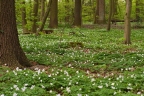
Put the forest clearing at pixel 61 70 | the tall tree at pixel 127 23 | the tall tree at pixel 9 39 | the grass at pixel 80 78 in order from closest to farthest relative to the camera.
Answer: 1. the grass at pixel 80 78
2. the forest clearing at pixel 61 70
3. the tall tree at pixel 9 39
4. the tall tree at pixel 127 23

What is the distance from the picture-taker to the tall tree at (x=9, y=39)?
9438mm

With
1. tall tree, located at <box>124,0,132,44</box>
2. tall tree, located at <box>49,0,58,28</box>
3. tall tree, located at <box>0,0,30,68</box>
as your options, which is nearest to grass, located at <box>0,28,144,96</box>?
tall tree, located at <box>0,0,30,68</box>

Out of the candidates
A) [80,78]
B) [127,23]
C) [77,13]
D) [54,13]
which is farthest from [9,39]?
[77,13]

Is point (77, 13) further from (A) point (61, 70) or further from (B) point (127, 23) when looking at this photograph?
(A) point (61, 70)

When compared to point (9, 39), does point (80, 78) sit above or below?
below

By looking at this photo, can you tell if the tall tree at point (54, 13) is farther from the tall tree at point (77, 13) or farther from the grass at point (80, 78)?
the grass at point (80, 78)

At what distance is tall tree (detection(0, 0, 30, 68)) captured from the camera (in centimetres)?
944

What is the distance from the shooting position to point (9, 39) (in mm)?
9578

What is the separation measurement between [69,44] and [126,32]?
416cm

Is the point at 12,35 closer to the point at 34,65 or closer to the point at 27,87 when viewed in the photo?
the point at 34,65

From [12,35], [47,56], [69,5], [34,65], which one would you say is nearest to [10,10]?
[12,35]

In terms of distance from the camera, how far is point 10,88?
643 cm

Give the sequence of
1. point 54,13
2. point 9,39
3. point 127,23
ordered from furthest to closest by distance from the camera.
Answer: point 54,13
point 127,23
point 9,39

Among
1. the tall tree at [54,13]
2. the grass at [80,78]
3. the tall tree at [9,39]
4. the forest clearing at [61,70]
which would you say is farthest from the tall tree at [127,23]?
the tall tree at [54,13]
